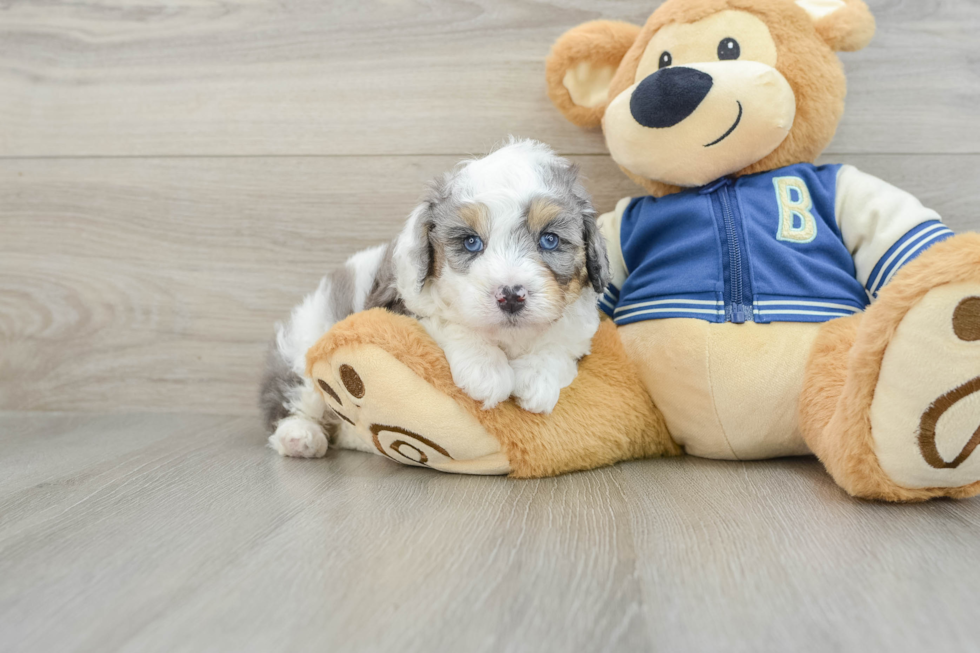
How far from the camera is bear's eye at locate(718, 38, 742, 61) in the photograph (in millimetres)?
1444

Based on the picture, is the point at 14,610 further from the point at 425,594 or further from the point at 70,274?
the point at 70,274

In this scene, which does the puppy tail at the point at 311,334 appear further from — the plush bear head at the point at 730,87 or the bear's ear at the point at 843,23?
the bear's ear at the point at 843,23

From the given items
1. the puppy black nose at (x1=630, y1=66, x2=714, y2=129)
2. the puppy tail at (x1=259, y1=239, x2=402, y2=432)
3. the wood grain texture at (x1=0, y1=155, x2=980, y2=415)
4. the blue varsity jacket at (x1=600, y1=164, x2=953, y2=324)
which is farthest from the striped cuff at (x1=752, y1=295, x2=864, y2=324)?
the wood grain texture at (x1=0, y1=155, x2=980, y2=415)

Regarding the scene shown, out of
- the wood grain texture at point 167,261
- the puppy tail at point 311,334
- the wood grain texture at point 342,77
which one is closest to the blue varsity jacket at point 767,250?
the wood grain texture at point 342,77

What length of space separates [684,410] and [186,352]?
4.78 feet

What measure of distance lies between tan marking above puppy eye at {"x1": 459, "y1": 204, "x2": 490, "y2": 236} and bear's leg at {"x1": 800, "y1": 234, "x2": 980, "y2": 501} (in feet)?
2.14

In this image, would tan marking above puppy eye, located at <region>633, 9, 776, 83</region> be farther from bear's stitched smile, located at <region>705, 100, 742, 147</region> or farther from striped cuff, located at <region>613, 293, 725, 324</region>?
striped cuff, located at <region>613, 293, 725, 324</region>

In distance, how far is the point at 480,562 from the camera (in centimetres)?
95

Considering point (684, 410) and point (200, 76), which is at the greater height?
point (200, 76)

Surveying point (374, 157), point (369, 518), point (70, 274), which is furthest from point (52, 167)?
point (369, 518)

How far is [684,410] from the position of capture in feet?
4.74

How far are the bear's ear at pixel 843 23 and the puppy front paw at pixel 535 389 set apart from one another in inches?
36.6

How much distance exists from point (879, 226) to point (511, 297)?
788 mm

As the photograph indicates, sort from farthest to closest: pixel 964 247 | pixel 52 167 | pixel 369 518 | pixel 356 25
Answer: pixel 52 167 < pixel 356 25 < pixel 369 518 < pixel 964 247
